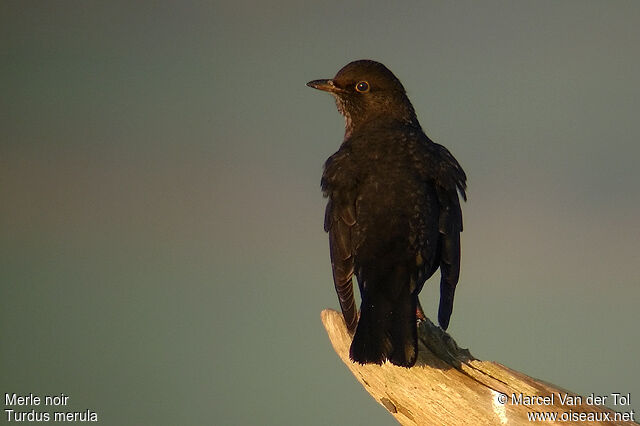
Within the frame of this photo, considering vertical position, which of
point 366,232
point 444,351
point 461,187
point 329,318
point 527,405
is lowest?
point 527,405

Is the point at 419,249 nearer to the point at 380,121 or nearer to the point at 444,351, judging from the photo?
the point at 444,351

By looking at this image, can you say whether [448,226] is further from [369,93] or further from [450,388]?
[369,93]

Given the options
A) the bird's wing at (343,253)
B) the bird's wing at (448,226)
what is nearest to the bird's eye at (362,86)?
the bird's wing at (448,226)

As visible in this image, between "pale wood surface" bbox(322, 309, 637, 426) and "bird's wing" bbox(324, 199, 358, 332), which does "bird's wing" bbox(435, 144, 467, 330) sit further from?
"bird's wing" bbox(324, 199, 358, 332)

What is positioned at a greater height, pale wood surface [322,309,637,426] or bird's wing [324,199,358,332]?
bird's wing [324,199,358,332]

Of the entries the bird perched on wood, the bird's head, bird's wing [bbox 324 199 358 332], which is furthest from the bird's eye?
bird's wing [bbox 324 199 358 332]

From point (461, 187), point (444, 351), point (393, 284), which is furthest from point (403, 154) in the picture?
point (444, 351)

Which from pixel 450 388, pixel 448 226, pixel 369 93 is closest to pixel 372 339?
pixel 450 388

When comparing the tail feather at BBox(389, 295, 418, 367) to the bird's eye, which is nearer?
the tail feather at BBox(389, 295, 418, 367)
